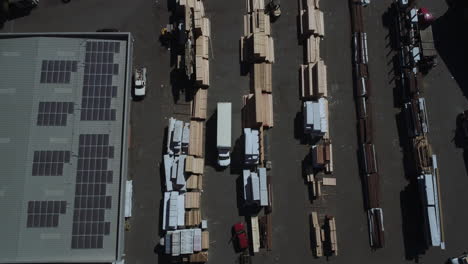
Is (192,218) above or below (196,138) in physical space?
below

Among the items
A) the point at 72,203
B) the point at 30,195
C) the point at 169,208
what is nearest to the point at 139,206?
the point at 169,208

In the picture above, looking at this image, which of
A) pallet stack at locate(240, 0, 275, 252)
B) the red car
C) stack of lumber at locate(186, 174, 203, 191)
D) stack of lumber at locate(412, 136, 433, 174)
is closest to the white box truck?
pallet stack at locate(240, 0, 275, 252)

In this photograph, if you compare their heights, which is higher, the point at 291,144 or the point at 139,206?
the point at 291,144

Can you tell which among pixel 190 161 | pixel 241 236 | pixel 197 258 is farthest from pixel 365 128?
pixel 197 258

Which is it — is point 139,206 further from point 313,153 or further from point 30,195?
point 313,153

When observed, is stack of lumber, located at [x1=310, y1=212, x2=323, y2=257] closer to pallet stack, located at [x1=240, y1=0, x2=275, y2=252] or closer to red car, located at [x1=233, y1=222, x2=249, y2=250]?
pallet stack, located at [x1=240, y1=0, x2=275, y2=252]

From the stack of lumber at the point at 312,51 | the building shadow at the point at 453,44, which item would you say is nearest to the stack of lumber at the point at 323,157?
the stack of lumber at the point at 312,51

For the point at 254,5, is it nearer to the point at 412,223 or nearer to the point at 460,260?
the point at 412,223

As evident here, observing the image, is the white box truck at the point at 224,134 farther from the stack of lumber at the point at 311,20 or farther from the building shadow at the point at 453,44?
the building shadow at the point at 453,44
